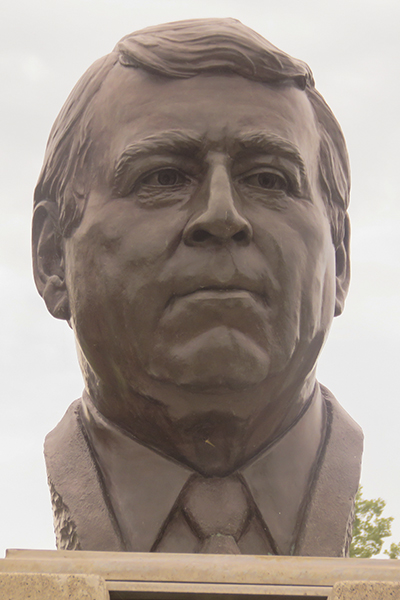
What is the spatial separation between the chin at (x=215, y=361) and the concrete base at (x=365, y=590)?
0.90 metres

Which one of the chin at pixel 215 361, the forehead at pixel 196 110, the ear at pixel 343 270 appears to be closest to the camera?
the chin at pixel 215 361

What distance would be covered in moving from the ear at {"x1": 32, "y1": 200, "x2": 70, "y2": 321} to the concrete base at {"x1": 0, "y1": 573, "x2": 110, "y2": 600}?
1493 mm

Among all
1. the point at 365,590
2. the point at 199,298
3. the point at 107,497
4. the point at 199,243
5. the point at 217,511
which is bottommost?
the point at 365,590

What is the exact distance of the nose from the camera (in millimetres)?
2951

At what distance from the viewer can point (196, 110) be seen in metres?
3.14

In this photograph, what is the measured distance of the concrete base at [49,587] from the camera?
7.16 ft

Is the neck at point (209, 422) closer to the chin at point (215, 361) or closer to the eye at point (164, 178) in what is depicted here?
the chin at point (215, 361)

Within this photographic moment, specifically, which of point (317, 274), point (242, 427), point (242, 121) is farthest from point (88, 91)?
point (242, 427)

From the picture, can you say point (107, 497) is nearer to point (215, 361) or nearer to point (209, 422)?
point (209, 422)

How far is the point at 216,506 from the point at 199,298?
823 millimetres

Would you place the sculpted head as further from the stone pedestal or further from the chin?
the stone pedestal

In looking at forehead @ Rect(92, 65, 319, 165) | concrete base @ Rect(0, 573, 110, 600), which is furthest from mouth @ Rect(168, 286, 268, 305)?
concrete base @ Rect(0, 573, 110, 600)

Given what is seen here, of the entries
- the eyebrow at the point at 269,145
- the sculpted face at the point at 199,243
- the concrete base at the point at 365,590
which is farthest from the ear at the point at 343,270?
the concrete base at the point at 365,590

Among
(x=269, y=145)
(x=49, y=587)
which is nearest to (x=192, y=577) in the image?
(x=49, y=587)
